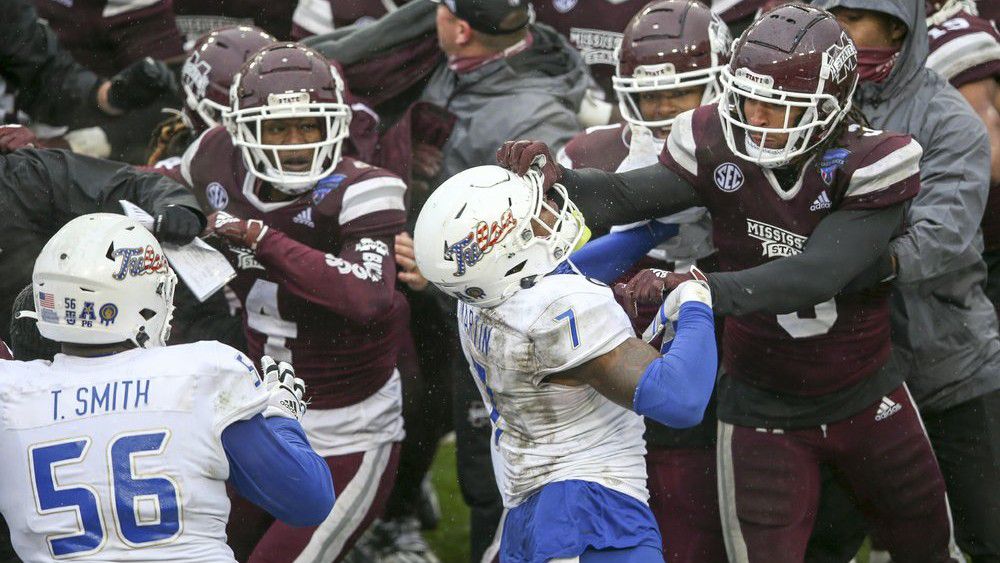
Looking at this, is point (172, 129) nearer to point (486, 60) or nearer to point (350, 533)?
point (486, 60)

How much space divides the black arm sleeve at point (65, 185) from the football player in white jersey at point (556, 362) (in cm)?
139

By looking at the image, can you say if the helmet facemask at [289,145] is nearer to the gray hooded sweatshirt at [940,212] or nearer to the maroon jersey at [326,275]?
the maroon jersey at [326,275]

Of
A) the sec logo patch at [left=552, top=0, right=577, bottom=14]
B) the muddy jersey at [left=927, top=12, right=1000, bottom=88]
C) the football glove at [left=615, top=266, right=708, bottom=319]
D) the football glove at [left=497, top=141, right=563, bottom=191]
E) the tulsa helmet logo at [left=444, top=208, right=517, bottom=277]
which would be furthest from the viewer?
the sec logo patch at [left=552, top=0, right=577, bottom=14]

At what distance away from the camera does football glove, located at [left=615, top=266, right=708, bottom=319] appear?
3561 mm

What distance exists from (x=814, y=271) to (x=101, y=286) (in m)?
1.81

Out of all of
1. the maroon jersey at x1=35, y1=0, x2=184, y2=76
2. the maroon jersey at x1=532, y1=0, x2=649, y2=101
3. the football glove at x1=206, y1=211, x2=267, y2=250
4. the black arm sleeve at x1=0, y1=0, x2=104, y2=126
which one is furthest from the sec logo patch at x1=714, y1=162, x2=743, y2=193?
the maroon jersey at x1=35, y1=0, x2=184, y2=76

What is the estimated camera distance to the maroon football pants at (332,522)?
4367 mm

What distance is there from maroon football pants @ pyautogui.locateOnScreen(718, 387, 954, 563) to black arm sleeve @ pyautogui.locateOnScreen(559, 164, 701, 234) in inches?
29.3

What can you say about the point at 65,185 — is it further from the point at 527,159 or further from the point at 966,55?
the point at 966,55

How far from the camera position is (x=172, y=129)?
556 centimetres

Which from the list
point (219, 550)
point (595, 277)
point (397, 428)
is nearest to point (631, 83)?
point (595, 277)

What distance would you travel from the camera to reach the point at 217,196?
4754 mm

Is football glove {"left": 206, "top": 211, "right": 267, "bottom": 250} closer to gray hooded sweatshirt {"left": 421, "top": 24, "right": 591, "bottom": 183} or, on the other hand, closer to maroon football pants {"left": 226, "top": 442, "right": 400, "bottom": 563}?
maroon football pants {"left": 226, "top": 442, "right": 400, "bottom": 563}

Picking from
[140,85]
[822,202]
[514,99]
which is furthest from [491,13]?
[822,202]
